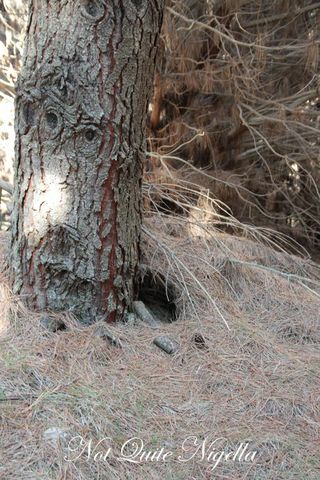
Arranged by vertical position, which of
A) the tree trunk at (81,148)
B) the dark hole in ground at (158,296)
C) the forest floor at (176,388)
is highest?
the tree trunk at (81,148)

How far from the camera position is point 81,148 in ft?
8.99

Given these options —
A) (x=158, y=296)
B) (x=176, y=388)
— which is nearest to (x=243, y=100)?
(x=158, y=296)

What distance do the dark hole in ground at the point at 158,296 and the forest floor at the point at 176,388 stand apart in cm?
5

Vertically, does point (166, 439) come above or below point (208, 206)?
below

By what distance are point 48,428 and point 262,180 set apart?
4.11 m

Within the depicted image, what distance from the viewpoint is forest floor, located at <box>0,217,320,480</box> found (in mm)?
2035

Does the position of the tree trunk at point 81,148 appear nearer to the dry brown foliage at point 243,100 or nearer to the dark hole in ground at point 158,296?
the dark hole in ground at point 158,296

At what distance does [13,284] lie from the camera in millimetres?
2969

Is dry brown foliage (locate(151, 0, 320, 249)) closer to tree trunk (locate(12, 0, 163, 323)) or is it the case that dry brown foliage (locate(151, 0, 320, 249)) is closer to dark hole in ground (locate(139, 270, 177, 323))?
dark hole in ground (locate(139, 270, 177, 323))

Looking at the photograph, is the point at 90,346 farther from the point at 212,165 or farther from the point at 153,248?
the point at 212,165

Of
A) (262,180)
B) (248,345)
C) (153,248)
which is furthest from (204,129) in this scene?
(248,345)

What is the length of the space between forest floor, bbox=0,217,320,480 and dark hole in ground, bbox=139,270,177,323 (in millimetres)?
55

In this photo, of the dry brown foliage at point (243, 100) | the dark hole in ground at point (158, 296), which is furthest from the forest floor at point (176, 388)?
the dry brown foliage at point (243, 100)

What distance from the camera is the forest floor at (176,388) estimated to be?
2.04 meters
